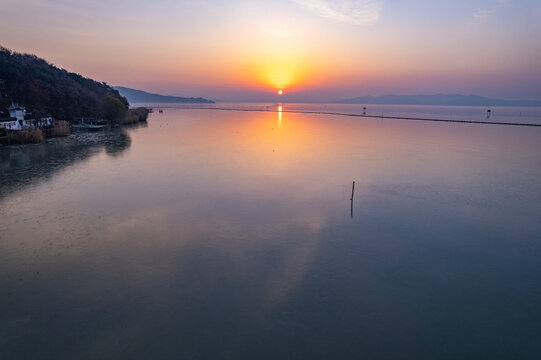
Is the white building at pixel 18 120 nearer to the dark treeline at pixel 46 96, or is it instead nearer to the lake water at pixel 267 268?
the dark treeline at pixel 46 96

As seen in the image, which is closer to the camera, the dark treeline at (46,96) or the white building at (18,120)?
the white building at (18,120)

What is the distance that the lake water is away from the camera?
12102mm

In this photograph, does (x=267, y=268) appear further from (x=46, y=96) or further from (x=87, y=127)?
(x=46, y=96)

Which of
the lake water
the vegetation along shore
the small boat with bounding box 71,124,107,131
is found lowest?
the lake water

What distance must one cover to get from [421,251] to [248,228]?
12104mm

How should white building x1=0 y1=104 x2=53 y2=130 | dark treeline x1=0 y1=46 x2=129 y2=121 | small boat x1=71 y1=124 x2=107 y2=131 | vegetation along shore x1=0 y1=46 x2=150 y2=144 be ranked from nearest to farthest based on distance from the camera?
white building x1=0 y1=104 x2=53 y2=130 < vegetation along shore x1=0 y1=46 x2=150 y2=144 < small boat x1=71 y1=124 x2=107 y2=131 < dark treeline x1=0 y1=46 x2=129 y2=121

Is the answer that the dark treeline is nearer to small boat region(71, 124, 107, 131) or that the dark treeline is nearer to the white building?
small boat region(71, 124, 107, 131)

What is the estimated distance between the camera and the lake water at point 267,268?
12102 millimetres

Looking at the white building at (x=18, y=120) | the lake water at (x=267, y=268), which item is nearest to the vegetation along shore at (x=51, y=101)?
the white building at (x=18, y=120)

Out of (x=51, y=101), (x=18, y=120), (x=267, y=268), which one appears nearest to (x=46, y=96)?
(x=51, y=101)

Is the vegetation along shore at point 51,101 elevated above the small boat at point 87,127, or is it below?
above

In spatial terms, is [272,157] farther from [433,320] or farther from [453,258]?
[433,320]

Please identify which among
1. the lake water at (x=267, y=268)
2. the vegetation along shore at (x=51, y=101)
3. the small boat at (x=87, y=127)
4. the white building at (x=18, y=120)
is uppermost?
the vegetation along shore at (x=51, y=101)

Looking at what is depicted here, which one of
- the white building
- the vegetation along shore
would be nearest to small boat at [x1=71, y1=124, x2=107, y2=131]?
the vegetation along shore
